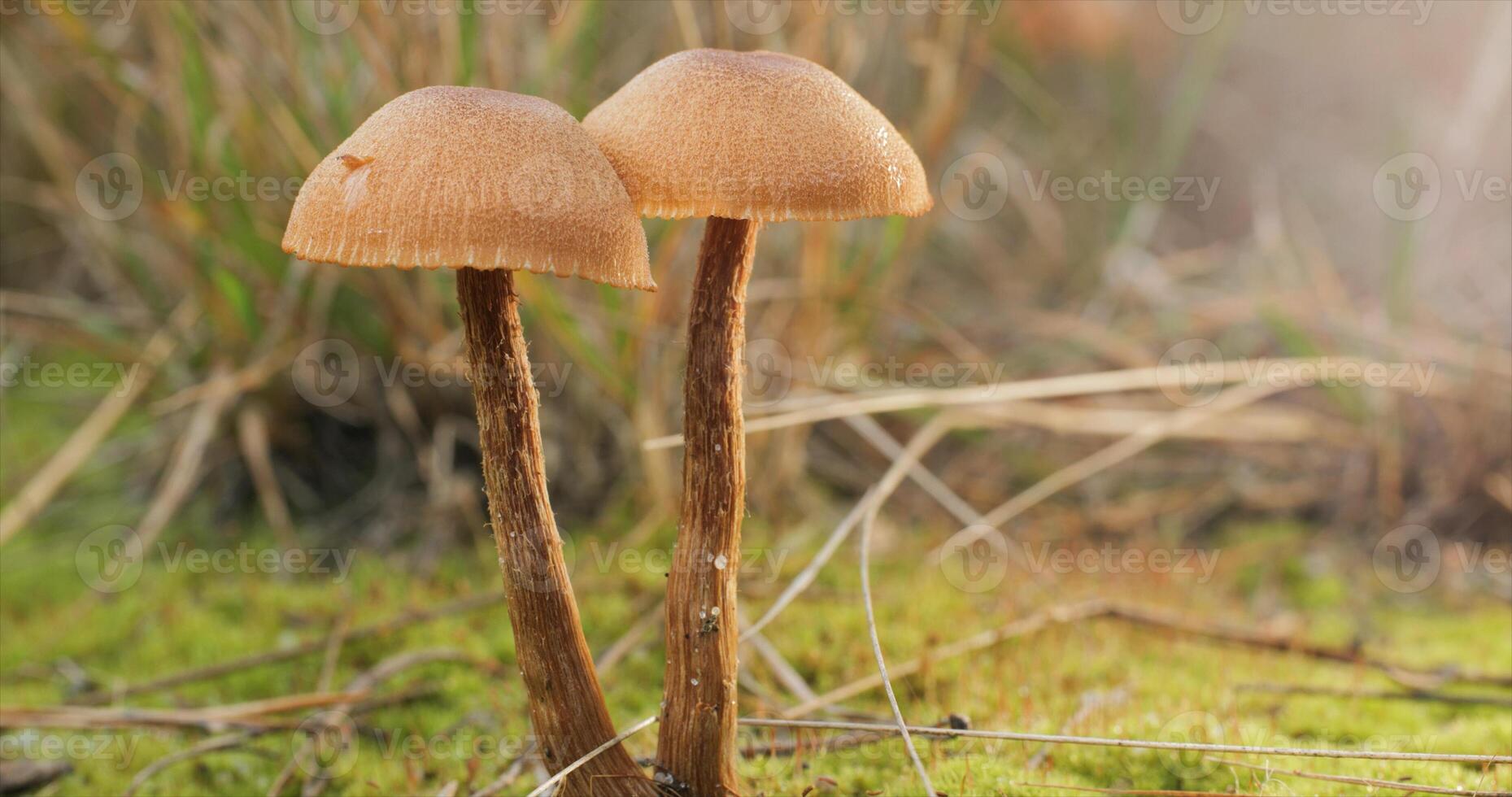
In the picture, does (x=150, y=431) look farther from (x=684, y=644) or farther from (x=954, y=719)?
(x=954, y=719)

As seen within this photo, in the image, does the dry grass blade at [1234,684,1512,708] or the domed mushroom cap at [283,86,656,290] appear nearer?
the domed mushroom cap at [283,86,656,290]

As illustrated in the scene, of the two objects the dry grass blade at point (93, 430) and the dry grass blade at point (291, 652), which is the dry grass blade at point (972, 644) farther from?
the dry grass blade at point (93, 430)

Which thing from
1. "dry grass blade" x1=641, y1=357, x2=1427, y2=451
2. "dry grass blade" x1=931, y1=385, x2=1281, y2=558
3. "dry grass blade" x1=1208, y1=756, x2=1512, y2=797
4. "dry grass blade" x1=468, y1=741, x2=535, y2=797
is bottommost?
"dry grass blade" x1=468, y1=741, x2=535, y2=797

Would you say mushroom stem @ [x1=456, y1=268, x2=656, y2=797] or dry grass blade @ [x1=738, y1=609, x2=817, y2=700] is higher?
mushroom stem @ [x1=456, y1=268, x2=656, y2=797]

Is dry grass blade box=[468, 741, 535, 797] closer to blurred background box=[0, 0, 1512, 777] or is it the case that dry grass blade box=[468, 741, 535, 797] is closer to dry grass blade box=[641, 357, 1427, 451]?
dry grass blade box=[641, 357, 1427, 451]

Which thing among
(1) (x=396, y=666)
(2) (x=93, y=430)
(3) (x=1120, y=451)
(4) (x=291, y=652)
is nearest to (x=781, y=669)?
(1) (x=396, y=666)

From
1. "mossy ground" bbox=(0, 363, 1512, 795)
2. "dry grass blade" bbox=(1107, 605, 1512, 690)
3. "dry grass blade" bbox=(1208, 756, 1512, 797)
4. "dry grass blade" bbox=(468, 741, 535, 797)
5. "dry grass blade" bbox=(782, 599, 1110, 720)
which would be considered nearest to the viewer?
"dry grass blade" bbox=(1208, 756, 1512, 797)

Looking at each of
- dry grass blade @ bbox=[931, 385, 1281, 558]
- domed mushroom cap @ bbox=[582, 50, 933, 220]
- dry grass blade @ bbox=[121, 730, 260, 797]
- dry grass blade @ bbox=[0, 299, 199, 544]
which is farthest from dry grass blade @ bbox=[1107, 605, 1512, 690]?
dry grass blade @ bbox=[0, 299, 199, 544]
